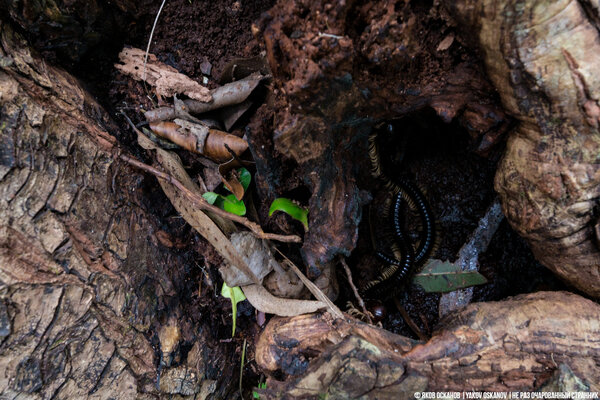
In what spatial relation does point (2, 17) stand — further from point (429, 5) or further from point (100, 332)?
point (429, 5)

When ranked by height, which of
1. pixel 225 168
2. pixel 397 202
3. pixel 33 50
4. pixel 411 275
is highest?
pixel 33 50

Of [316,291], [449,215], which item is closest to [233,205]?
[316,291]

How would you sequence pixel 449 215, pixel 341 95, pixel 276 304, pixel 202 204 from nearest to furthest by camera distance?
1. pixel 341 95
2. pixel 202 204
3. pixel 276 304
4. pixel 449 215

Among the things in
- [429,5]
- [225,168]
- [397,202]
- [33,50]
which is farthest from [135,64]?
[397,202]

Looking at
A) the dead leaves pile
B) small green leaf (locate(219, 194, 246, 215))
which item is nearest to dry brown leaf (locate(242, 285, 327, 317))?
the dead leaves pile

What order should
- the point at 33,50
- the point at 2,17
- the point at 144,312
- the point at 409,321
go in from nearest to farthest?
the point at 2,17 < the point at 33,50 < the point at 144,312 < the point at 409,321

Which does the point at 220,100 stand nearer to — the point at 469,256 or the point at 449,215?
the point at 449,215
